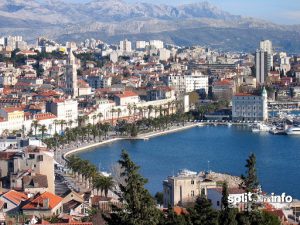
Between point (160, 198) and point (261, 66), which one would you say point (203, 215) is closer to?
point (160, 198)

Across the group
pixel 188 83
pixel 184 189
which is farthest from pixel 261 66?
pixel 184 189

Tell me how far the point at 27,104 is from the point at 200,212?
1758 cm

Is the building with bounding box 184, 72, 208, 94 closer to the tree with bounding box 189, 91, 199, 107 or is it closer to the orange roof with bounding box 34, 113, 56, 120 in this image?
the tree with bounding box 189, 91, 199, 107

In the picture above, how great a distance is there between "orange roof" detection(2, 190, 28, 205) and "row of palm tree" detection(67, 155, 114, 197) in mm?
1923

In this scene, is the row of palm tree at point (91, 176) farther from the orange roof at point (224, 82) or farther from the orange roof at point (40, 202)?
the orange roof at point (224, 82)

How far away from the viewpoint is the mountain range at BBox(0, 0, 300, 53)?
82625 mm

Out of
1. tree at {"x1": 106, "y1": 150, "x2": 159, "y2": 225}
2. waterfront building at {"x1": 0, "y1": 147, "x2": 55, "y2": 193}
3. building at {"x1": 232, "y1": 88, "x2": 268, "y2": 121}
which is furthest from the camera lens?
building at {"x1": 232, "y1": 88, "x2": 268, "y2": 121}

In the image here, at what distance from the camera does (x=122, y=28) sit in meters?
92.6

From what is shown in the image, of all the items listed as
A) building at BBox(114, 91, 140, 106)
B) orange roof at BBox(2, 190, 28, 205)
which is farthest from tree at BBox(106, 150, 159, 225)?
building at BBox(114, 91, 140, 106)

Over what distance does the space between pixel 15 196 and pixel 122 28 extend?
3335 inches

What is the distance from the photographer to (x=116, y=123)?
2322 centimetres

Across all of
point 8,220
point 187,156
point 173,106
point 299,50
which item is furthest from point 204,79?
point 299,50

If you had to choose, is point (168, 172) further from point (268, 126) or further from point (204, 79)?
point (204, 79)

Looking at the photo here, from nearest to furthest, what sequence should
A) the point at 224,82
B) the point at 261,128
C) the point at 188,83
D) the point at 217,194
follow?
the point at 217,194
the point at 261,128
the point at 224,82
the point at 188,83
